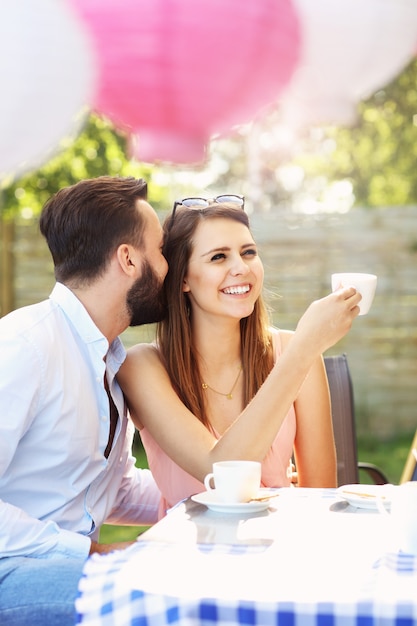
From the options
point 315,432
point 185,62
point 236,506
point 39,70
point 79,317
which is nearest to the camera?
point 236,506

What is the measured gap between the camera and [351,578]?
4.27 feet

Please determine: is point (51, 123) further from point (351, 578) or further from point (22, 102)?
point (351, 578)

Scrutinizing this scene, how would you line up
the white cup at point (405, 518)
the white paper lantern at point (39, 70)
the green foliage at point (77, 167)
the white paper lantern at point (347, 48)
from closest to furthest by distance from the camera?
the white cup at point (405, 518) → the white paper lantern at point (39, 70) → the white paper lantern at point (347, 48) → the green foliage at point (77, 167)

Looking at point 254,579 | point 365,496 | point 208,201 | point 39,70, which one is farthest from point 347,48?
point 254,579

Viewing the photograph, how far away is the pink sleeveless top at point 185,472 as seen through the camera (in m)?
2.49

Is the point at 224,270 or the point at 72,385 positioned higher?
the point at 224,270

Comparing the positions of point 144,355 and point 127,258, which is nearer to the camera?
point 127,258

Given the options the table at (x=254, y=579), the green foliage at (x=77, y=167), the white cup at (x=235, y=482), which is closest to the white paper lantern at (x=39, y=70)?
the white cup at (x=235, y=482)

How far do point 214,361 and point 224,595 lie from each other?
1.45 metres

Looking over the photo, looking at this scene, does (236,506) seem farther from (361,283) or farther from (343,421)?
(343,421)

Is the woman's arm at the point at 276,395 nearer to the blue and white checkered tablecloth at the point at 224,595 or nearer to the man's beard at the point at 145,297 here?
the man's beard at the point at 145,297

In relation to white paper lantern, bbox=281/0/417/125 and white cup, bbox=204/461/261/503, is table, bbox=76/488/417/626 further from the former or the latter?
white paper lantern, bbox=281/0/417/125

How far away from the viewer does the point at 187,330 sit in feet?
8.64

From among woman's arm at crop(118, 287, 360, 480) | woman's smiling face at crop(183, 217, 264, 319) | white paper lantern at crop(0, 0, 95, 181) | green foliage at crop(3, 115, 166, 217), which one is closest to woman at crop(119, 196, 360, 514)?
woman's smiling face at crop(183, 217, 264, 319)
